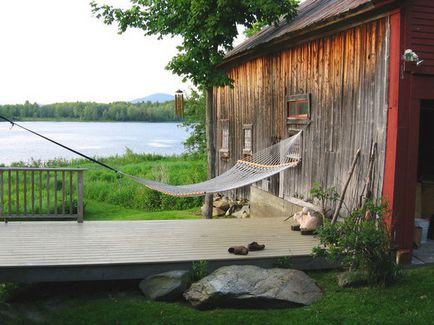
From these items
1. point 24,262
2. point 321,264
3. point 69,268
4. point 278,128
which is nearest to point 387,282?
point 321,264

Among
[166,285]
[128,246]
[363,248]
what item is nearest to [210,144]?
[128,246]

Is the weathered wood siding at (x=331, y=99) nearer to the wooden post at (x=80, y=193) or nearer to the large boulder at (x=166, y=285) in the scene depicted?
the large boulder at (x=166, y=285)

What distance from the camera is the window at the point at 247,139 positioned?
1070cm

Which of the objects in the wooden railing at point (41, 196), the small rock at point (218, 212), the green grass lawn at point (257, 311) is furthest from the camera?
the small rock at point (218, 212)

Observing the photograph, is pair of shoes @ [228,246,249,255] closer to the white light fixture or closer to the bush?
the bush

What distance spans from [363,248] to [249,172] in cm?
307

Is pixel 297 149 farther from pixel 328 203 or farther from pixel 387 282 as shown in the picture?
pixel 387 282

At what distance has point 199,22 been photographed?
370 inches

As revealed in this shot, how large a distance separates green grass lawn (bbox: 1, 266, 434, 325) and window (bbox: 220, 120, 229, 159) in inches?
274

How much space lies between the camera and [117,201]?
50.7ft

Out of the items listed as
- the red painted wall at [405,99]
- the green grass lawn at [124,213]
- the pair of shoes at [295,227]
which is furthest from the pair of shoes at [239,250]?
the green grass lawn at [124,213]

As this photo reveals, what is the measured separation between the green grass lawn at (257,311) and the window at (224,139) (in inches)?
274

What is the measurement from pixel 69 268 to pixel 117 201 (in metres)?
10.4

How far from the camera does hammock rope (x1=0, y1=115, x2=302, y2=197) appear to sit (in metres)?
7.02
